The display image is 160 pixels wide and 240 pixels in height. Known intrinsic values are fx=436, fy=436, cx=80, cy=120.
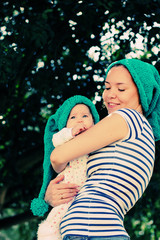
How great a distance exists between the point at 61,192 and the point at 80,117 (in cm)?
61

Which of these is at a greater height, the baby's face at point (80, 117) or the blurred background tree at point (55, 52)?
A: the blurred background tree at point (55, 52)

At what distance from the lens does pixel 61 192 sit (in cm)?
290

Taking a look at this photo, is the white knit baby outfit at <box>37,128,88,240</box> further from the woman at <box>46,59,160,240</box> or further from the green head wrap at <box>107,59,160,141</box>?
the green head wrap at <box>107,59,160,141</box>

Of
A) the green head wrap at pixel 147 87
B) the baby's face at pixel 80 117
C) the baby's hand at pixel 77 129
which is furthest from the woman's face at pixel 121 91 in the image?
the baby's hand at pixel 77 129

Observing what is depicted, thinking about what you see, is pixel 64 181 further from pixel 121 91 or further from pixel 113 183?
pixel 121 91

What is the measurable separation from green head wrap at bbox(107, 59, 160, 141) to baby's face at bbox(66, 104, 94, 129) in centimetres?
40

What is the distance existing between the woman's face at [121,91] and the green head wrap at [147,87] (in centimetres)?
4

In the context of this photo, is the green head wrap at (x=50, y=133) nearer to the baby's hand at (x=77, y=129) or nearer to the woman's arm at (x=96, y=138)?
the baby's hand at (x=77, y=129)

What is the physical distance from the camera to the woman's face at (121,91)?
3105mm

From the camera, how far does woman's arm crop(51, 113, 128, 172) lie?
2.63 meters

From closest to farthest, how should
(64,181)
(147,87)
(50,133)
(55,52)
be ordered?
(64,181) < (147,87) < (50,133) < (55,52)

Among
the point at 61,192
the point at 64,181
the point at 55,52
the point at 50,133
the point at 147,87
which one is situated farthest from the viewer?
the point at 55,52

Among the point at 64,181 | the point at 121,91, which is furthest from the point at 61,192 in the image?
the point at 121,91

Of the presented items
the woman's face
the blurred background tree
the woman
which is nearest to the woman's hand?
the woman
